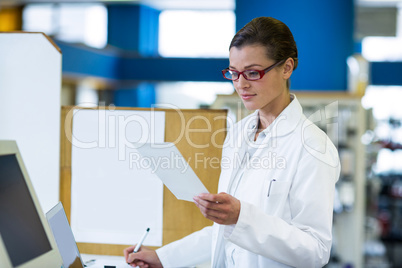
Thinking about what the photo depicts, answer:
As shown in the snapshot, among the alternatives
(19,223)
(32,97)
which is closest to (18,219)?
(19,223)

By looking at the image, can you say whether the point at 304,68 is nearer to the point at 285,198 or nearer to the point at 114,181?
the point at 114,181

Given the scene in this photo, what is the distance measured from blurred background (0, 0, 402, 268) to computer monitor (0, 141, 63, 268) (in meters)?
2.98

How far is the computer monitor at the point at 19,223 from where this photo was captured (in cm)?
122

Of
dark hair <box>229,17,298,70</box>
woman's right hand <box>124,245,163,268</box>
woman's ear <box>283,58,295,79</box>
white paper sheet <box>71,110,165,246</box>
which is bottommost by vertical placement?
woman's right hand <box>124,245,163,268</box>

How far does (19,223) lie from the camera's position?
1.30 metres

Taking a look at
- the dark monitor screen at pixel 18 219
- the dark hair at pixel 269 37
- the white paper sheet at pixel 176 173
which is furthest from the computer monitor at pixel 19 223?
the dark hair at pixel 269 37

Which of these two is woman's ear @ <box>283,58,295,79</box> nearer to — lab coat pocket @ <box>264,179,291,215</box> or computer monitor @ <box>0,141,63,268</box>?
lab coat pocket @ <box>264,179,291,215</box>

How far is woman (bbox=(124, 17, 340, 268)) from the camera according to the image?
152cm

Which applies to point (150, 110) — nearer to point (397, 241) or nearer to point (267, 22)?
point (267, 22)

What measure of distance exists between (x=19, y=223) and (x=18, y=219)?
11 mm

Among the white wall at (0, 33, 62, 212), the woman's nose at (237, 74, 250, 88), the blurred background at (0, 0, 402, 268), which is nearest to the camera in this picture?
the woman's nose at (237, 74, 250, 88)

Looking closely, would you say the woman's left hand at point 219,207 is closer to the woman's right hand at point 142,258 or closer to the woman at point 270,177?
the woman at point 270,177

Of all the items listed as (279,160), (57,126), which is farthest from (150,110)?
(279,160)

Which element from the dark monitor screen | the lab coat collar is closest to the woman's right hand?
the dark monitor screen
